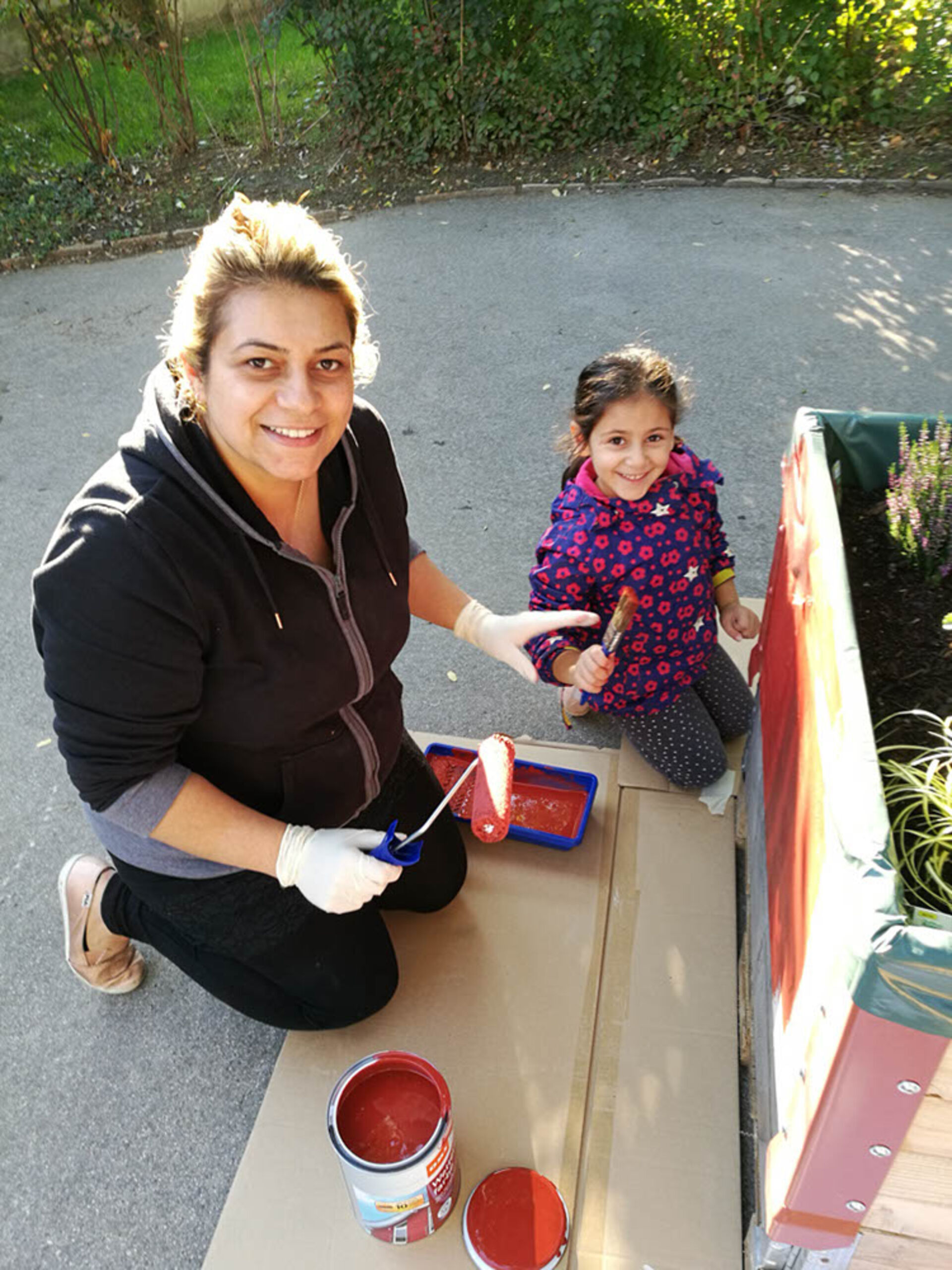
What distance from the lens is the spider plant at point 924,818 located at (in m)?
1.23

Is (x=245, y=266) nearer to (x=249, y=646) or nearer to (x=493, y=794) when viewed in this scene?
(x=249, y=646)

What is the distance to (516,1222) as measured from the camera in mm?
1577

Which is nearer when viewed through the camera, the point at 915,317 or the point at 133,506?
the point at 133,506

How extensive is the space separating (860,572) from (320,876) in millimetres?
1175

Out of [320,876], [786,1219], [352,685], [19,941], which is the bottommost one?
[19,941]

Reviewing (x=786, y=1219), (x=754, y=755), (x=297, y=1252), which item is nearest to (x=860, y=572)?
(x=754, y=755)

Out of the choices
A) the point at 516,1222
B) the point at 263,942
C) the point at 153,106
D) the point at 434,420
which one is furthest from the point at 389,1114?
the point at 153,106

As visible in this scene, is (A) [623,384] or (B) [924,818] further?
(A) [623,384]

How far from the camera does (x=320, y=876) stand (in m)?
1.56

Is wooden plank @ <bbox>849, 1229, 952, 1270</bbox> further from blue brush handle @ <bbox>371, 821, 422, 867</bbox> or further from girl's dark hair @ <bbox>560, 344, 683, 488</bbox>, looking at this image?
girl's dark hair @ <bbox>560, 344, 683, 488</bbox>

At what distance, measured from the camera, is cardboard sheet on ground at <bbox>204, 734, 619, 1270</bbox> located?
5.29 ft

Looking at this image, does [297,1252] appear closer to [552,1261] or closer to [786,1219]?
[552,1261]

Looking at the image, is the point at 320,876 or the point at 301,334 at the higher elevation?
the point at 301,334

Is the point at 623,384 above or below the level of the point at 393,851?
above
